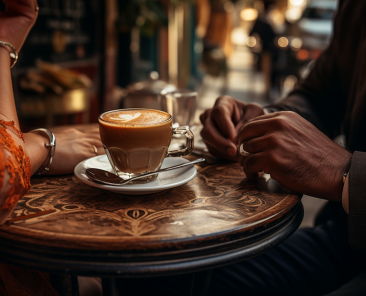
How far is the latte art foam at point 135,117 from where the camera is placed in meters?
0.94


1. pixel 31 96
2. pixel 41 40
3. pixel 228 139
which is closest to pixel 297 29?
pixel 41 40

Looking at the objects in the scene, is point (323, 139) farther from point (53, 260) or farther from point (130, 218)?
point (53, 260)

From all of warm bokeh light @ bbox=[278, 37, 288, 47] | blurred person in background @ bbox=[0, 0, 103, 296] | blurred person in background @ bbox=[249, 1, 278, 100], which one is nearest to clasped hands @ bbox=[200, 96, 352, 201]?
blurred person in background @ bbox=[0, 0, 103, 296]

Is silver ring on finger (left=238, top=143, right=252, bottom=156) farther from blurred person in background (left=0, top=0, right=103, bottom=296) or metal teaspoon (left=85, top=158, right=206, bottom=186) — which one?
blurred person in background (left=0, top=0, right=103, bottom=296)

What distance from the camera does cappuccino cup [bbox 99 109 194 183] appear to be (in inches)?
35.6

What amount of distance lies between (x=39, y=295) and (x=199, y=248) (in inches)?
17.5

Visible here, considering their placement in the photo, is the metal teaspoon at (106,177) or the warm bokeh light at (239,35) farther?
the warm bokeh light at (239,35)

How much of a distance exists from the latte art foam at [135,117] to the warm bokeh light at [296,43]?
24.7 ft

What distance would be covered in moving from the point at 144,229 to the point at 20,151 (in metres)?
0.31

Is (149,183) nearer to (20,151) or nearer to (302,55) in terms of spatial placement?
(20,151)

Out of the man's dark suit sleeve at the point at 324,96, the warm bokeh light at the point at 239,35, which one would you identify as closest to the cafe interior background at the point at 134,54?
the man's dark suit sleeve at the point at 324,96

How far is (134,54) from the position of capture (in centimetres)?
534

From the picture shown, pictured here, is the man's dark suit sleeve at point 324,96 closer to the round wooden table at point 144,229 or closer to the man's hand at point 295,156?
the man's hand at point 295,156

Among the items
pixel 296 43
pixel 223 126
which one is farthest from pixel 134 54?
pixel 223 126
